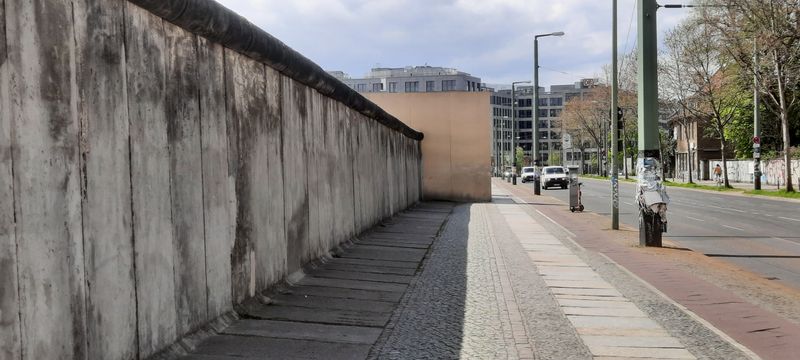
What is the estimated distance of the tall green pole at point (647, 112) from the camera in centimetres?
1335

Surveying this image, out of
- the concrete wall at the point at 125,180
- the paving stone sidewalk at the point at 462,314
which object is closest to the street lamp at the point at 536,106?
the paving stone sidewalk at the point at 462,314

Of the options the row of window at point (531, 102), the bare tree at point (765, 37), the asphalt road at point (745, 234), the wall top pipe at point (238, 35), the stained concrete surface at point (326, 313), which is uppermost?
the row of window at point (531, 102)

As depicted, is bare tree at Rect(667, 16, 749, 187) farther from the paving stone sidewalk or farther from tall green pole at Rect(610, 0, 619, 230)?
the paving stone sidewalk

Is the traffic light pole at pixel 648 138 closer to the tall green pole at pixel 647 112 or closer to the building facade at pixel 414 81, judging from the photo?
the tall green pole at pixel 647 112

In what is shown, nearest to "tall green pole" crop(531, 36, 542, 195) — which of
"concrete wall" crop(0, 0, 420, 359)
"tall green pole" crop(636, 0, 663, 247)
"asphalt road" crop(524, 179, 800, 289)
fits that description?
"asphalt road" crop(524, 179, 800, 289)

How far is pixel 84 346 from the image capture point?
3807 millimetres

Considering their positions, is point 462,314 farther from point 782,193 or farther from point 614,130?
point 782,193

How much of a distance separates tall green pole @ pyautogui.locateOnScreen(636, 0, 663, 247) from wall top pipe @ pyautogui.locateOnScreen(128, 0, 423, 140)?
658 cm

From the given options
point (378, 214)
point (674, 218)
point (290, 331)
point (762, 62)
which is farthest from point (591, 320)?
point (762, 62)

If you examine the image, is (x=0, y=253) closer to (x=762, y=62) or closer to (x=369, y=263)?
(x=369, y=263)

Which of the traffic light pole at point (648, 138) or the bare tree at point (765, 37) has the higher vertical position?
the bare tree at point (765, 37)

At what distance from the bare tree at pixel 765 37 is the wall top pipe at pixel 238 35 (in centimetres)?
2813

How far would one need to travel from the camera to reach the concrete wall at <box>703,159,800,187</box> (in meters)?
47.1

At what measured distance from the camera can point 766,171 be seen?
51.8m
